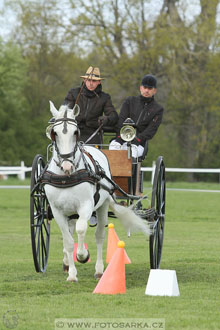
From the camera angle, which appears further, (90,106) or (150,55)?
(150,55)

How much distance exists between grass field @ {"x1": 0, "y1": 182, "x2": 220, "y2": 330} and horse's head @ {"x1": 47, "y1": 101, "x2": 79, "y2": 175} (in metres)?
1.22

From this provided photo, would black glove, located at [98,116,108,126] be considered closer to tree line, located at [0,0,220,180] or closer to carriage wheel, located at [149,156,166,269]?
carriage wheel, located at [149,156,166,269]

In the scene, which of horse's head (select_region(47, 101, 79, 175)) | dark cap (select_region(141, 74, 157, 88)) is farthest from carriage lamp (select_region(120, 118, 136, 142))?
horse's head (select_region(47, 101, 79, 175))

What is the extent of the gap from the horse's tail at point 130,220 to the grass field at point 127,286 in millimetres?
539

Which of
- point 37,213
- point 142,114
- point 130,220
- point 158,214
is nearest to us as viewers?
point 130,220

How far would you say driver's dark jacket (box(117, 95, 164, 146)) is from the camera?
28.2ft

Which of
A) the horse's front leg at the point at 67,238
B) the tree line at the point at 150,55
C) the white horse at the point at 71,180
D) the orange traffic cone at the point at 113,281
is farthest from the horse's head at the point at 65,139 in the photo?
the tree line at the point at 150,55

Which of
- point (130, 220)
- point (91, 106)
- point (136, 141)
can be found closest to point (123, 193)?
A: point (130, 220)

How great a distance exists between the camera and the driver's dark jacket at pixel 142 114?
8.59 meters

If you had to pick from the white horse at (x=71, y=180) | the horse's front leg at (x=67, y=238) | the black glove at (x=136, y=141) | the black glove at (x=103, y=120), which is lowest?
the horse's front leg at (x=67, y=238)

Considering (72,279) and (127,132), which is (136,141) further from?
(72,279)

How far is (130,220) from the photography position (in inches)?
300

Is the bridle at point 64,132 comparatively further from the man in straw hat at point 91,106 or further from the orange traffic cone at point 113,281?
the man in straw hat at point 91,106

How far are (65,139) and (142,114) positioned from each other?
2359 mm
